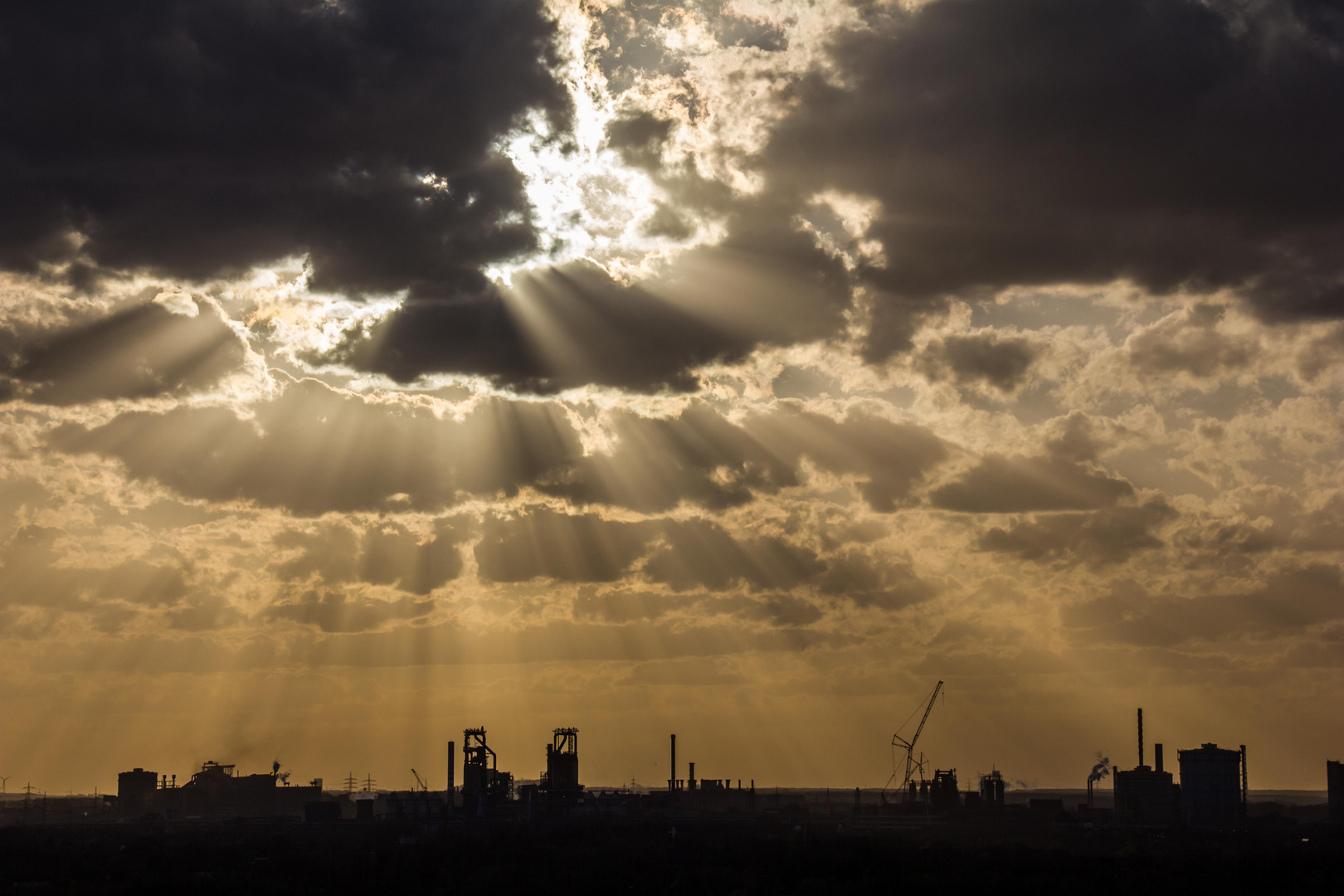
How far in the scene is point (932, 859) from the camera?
130500 mm

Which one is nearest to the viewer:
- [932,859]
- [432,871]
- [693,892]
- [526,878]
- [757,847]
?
[693,892]

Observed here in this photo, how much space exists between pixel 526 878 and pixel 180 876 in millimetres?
28213

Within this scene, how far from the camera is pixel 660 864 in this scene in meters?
127

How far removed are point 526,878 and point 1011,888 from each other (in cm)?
3762

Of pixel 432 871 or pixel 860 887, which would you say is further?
pixel 432 871

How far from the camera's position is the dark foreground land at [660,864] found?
108 m

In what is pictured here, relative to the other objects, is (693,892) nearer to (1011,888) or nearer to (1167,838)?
(1011,888)

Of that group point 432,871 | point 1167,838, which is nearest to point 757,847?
point 432,871

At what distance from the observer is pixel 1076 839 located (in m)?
176

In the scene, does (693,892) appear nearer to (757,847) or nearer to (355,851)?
(757,847)

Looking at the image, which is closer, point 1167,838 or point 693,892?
point 693,892

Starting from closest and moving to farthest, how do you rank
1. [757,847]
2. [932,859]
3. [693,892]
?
1. [693,892]
2. [932,859]
3. [757,847]

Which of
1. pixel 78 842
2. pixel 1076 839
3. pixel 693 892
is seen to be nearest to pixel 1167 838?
pixel 1076 839

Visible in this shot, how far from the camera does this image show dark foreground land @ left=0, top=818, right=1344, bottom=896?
107812 millimetres
